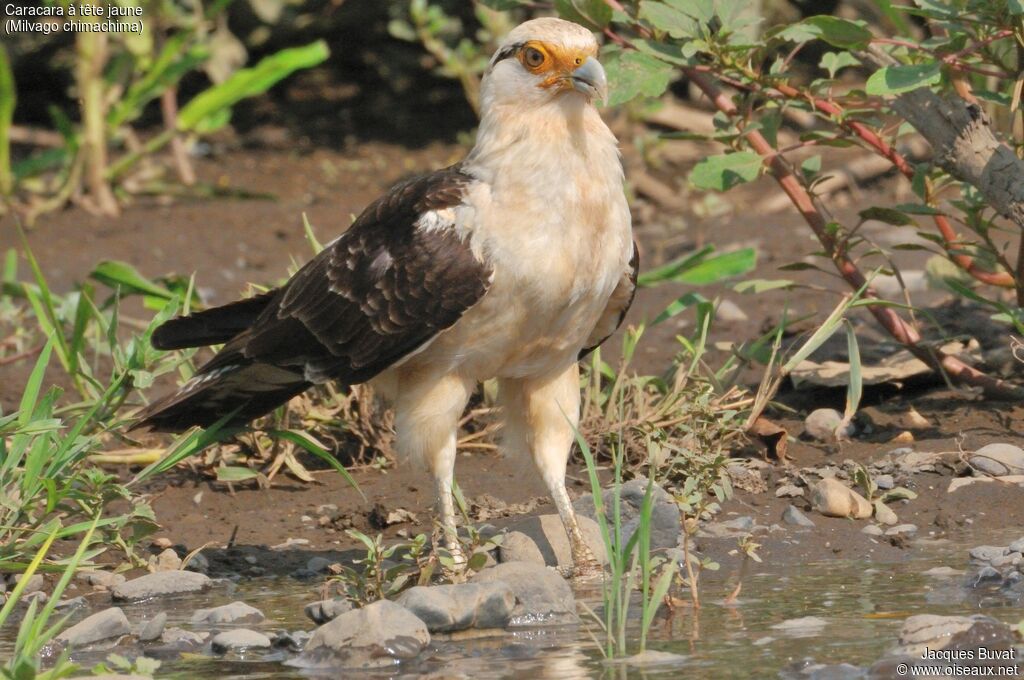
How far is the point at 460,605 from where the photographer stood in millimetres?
4062

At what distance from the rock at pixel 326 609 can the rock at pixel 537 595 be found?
368 millimetres

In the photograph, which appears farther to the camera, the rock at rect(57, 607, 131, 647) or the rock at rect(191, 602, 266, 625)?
the rock at rect(191, 602, 266, 625)

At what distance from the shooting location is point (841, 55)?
546cm

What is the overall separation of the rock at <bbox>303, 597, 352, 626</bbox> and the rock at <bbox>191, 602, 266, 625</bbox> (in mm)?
169

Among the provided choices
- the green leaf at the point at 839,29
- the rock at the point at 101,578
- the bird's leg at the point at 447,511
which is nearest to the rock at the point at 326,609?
the bird's leg at the point at 447,511

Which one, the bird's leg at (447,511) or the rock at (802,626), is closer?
the rock at (802,626)

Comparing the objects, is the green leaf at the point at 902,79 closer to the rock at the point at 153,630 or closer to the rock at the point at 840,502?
the rock at the point at 840,502

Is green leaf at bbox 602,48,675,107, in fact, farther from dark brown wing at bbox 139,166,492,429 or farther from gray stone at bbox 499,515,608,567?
gray stone at bbox 499,515,608,567

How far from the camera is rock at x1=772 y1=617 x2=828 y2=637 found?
387cm

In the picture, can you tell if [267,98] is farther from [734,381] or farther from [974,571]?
[974,571]

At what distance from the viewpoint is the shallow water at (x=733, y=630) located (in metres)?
3.67

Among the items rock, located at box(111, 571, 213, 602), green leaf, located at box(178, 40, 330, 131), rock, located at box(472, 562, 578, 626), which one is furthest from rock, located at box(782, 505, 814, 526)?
green leaf, located at box(178, 40, 330, 131)

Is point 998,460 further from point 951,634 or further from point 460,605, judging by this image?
point 460,605

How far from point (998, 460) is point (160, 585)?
2801 mm
